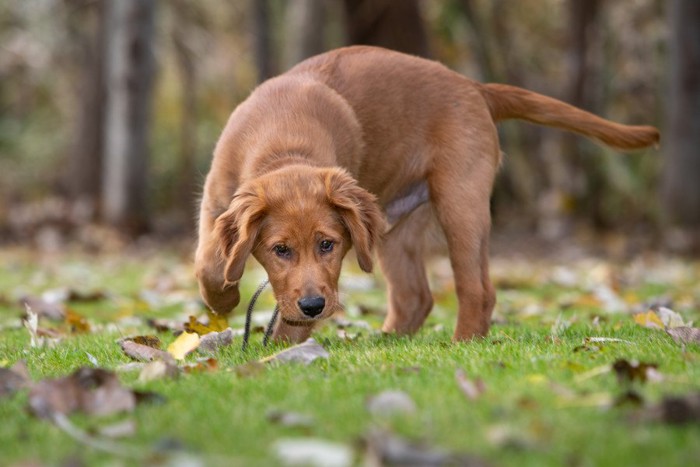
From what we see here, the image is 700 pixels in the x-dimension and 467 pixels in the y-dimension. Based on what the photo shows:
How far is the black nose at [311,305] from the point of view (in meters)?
4.19

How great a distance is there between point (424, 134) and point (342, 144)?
1.61 ft

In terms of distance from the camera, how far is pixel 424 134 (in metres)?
5.33

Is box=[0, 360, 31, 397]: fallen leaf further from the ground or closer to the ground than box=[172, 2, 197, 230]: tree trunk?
further from the ground

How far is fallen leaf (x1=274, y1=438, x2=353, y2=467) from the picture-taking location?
7.59ft

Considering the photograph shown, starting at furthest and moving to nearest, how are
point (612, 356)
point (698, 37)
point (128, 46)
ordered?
point (128, 46) → point (698, 37) → point (612, 356)

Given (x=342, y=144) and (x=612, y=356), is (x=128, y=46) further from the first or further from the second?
(x=612, y=356)

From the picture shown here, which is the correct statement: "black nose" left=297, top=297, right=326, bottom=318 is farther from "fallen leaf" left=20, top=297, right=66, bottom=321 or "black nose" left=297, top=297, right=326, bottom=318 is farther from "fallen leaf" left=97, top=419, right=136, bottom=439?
"fallen leaf" left=20, top=297, right=66, bottom=321

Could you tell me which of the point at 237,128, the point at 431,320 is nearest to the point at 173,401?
the point at 237,128

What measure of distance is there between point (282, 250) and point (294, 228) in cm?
11

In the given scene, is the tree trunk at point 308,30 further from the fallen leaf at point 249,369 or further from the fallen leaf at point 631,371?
the fallen leaf at point 631,371

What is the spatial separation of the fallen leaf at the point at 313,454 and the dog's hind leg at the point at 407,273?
3.08 metres

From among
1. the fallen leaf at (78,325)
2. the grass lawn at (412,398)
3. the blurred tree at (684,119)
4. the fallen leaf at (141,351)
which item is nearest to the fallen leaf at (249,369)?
the grass lawn at (412,398)

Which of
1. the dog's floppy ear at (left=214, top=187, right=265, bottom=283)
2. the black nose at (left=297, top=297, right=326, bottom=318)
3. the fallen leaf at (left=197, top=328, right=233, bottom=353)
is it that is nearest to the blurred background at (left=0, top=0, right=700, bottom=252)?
the dog's floppy ear at (left=214, top=187, right=265, bottom=283)

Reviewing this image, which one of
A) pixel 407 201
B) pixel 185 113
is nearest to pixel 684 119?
pixel 407 201
